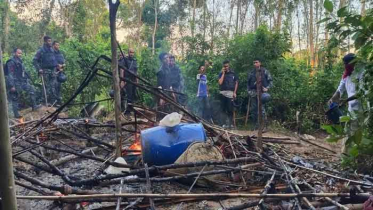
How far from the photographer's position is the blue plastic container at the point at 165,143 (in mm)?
4758

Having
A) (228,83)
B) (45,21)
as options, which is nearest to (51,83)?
(228,83)

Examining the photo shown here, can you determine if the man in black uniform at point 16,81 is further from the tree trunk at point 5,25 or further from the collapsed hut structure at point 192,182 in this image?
the tree trunk at point 5,25

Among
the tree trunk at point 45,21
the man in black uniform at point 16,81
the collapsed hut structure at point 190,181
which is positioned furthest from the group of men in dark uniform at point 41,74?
the tree trunk at point 45,21

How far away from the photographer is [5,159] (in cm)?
121

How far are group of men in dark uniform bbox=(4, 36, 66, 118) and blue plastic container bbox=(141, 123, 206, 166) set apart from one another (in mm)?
6235

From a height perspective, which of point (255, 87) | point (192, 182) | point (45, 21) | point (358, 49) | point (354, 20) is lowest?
point (192, 182)

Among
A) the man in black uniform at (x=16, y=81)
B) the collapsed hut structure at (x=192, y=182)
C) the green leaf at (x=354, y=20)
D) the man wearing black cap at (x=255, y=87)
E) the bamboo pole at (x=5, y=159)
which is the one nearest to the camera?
the bamboo pole at (x=5, y=159)

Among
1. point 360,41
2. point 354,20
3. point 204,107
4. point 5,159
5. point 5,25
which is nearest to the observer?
point 5,159

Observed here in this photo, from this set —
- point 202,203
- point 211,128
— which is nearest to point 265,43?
point 211,128

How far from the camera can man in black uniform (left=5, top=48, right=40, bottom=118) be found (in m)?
9.63

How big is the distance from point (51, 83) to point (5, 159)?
10456 mm

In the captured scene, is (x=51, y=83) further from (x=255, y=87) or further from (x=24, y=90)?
(x=255, y=87)

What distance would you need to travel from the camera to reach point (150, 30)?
2344 centimetres

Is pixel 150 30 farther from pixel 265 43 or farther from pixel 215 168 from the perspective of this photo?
pixel 215 168
